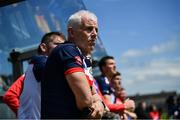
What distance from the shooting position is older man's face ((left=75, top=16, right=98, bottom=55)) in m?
2.47

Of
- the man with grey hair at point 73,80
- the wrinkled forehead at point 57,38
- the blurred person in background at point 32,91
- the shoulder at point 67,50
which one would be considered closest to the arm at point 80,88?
the man with grey hair at point 73,80

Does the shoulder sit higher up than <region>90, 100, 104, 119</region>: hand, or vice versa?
the shoulder

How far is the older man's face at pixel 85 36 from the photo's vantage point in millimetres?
2467

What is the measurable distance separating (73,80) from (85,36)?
290 mm

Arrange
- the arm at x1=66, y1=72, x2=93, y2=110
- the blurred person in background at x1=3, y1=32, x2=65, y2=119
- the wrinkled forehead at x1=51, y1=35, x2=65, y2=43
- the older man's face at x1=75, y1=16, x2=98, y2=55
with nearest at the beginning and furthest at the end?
the arm at x1=66, y1=72, x2=93, y2=110
the older man's face at x1=75, y1=16, x2=98, y2=55
the blurred person in background at x1=3, y1=32, x2=65, y2=119
the wrinkled forehead at x1=51, y1=35, x2=65, y2=43

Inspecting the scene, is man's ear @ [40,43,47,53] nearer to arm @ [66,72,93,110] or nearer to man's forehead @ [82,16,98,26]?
man's forehead @ [82,16,98,26]

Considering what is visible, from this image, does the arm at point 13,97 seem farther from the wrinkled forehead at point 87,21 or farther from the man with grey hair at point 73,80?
the wrinkled forehead at point 87,21

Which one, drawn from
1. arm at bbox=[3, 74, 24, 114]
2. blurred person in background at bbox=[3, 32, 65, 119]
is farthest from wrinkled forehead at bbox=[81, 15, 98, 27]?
arm at bbox=[3, 74, 24, 114]

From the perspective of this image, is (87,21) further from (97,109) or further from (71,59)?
(97,109)

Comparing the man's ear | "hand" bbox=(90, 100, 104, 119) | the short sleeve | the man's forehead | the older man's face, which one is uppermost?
the man's ear

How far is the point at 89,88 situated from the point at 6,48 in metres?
2.43

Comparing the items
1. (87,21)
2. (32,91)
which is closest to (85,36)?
(87,21)

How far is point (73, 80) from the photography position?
2285 mm

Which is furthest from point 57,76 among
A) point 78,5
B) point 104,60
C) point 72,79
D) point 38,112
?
point 104,60
